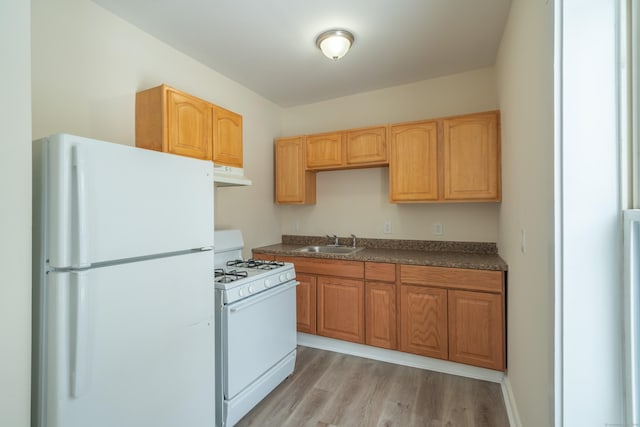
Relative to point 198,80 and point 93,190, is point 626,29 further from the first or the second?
point 198,80

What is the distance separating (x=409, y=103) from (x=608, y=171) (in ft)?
7.94

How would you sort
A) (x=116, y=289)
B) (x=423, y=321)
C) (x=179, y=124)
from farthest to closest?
1. (x=423, y=321)
2. (x=179, y=124)
3. (x=116, y=289)

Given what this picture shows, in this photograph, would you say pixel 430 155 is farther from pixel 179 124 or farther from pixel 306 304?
pixel 179 124

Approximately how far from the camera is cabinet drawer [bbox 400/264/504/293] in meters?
2.22

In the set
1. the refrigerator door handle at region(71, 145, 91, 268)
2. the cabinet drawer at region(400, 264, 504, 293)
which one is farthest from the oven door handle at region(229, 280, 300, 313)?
the cabinet drawer at region(400, 264, 504, 293)

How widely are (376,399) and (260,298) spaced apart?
1104 millimetres

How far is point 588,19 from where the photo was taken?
0.87 meters

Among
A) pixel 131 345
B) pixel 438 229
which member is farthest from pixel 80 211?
pixel 438 229

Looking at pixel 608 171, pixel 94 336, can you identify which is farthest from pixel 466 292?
pixel 94 336

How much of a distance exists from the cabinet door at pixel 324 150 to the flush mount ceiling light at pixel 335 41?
971 mm

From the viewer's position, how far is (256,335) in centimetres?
197

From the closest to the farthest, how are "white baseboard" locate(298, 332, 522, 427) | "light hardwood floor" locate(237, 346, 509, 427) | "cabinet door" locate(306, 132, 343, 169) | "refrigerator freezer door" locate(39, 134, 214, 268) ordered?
"refrigerator freezer door" locate(39, 134, 214, 268) < "light hardwood floor" locate(237, 346, 509, 427) < "white baseboard" locate(298, 332, 522, 427) < "cabinet door" locate(306, 132, 343, 169)

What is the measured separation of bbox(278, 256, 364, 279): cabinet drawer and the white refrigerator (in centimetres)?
134

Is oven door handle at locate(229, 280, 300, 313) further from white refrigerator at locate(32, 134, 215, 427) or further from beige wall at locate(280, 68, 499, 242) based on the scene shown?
beige wall at locate(280, 68, 499, 242)
